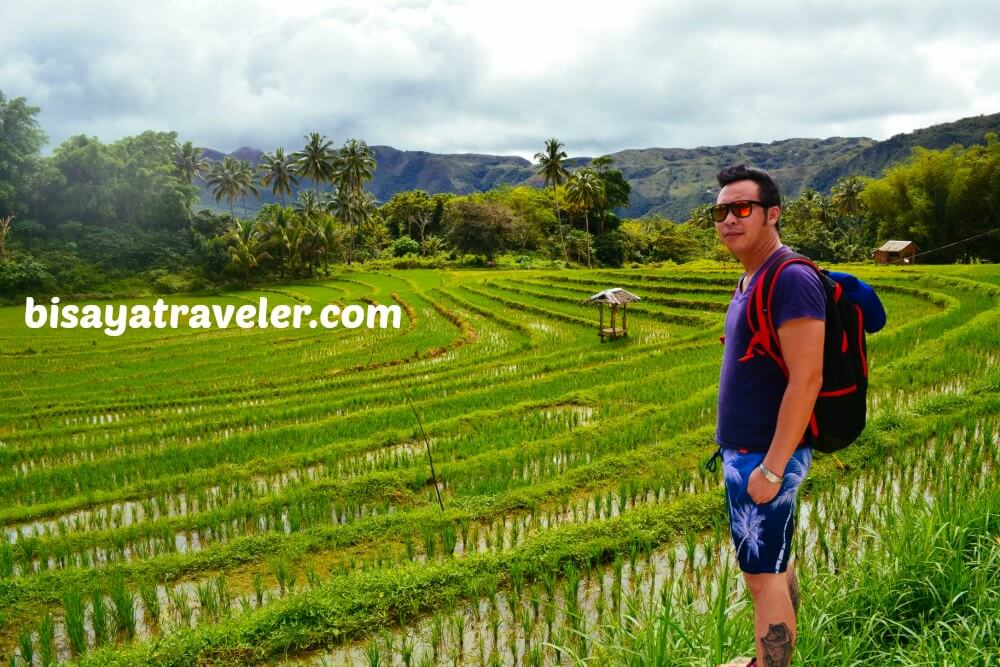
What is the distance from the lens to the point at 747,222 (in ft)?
6.43

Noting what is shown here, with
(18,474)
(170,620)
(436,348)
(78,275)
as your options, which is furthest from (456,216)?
(170,620)

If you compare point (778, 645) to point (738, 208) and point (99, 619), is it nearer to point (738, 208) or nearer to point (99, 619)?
point (738, 208)

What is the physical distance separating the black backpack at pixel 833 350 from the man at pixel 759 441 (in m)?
0.05

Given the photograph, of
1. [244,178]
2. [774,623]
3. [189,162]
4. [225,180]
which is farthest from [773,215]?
[189,162]

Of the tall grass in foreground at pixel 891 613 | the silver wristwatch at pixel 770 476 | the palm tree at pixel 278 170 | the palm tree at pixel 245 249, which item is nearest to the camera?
the silver wristwatch at pixel 770 476

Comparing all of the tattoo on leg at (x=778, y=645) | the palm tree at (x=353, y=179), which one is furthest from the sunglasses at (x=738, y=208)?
the palm tree at (x=353, y=179)

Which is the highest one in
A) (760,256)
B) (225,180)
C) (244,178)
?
(244,178)

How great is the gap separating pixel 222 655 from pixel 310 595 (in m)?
0.53

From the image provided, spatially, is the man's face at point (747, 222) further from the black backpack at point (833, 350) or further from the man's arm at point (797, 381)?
the man's arm at point (797, 381)

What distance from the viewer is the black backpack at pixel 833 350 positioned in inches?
72.9

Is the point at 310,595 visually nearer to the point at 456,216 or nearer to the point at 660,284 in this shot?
the point at 660,284

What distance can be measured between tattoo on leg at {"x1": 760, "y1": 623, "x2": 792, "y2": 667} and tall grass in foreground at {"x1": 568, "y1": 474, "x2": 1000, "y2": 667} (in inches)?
12.2

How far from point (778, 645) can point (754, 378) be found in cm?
90

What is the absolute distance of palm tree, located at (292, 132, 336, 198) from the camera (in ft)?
154
